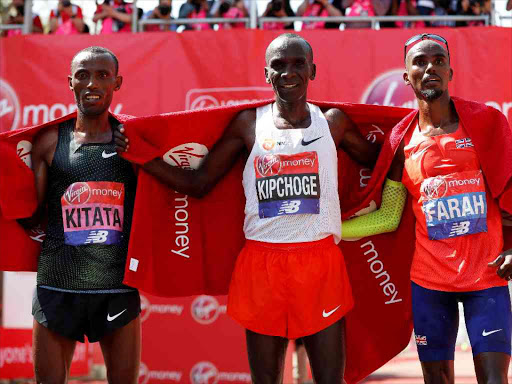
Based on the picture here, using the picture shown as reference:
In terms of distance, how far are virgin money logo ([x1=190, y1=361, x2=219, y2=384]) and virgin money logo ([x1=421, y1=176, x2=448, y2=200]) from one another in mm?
3535

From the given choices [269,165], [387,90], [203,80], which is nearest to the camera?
[269,165]

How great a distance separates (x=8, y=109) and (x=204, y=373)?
9.45 feet

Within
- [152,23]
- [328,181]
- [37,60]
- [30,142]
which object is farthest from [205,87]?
[328,181]

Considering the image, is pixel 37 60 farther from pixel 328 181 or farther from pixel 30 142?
pixel 328 181

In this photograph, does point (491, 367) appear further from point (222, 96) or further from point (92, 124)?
point (222, 96)

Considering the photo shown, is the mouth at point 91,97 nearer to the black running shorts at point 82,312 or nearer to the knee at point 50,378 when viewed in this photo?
the black running shorts at point 82,312

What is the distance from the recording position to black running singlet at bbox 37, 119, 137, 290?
12.0 ft

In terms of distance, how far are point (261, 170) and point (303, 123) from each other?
316 millimetres

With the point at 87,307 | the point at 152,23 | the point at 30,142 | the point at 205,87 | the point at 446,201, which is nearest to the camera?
the point at 446,201

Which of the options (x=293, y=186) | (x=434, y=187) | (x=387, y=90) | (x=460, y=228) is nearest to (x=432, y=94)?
(x=434, y=187)

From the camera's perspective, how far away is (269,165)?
11.6 feet

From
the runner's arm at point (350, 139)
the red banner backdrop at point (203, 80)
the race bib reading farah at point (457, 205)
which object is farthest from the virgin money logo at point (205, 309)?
the race bib reading farah at point (457, 205)

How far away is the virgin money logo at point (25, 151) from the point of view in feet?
12.8

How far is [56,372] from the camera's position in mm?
3619
